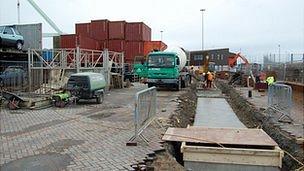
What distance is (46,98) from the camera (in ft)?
52.0

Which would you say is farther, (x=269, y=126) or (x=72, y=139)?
(x=269, y=126)

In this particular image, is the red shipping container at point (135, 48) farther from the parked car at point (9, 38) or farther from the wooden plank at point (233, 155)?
the wooden plank at point (233, 155)

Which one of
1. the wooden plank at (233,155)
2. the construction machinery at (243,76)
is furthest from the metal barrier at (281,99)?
the construction machinery at (243,76)

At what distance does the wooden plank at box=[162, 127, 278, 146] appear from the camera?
376 inches

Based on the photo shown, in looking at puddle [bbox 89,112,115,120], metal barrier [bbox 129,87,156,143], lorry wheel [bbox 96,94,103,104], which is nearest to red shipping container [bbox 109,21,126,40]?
lorry wheel [bbox 96,94,103,104]

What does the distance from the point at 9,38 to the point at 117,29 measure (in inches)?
669

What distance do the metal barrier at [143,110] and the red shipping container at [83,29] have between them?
2987 centimetres

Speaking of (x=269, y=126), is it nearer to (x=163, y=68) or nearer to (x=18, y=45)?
(x=163, y=68)

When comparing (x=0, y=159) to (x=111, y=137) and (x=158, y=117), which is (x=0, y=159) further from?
(x=158, y=117)

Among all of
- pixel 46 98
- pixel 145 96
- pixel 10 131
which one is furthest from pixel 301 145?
pixel 46 98

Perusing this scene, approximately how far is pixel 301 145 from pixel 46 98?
10.7 metres

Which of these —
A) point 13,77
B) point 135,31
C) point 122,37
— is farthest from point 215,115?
point 122,37

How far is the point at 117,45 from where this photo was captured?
38344mm

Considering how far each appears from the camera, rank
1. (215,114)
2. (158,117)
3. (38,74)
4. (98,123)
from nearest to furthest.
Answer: (98,123), (158,117), (215,114), (38,74)
